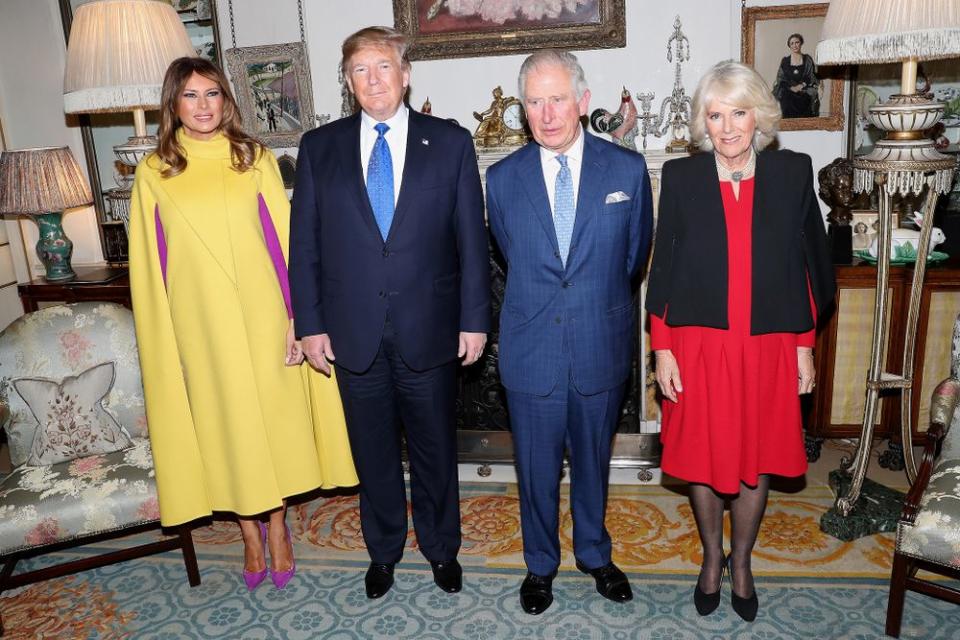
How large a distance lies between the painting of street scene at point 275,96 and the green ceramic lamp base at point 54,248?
3.88 feet

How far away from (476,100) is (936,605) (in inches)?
111

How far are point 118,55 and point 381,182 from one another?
136 centimetres

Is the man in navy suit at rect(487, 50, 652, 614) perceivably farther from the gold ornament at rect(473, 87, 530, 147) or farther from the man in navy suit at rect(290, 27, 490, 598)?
the gold ornament at rect(473, 87, 530, 147)

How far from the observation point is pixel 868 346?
12.0 ft

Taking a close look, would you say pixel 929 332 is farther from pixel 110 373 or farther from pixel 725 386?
pixel 110 373

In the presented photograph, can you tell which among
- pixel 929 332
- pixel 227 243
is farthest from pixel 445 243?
pixel 929 332

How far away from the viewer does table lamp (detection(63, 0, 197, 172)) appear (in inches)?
120

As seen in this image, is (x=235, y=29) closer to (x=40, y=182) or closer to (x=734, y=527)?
(x=40, y=182)

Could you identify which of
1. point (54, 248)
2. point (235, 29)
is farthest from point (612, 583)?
point (54, 248)

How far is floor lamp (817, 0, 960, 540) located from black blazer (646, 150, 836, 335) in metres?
0.67

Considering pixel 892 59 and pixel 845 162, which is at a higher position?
pixel 892 59

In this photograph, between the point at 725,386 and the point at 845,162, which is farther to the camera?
the point at 845,162

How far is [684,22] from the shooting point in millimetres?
3537

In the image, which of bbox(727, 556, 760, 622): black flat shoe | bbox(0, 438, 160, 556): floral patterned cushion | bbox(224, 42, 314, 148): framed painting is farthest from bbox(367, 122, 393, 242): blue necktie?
bbox(727, 556, 760, 622): black flat shoe
